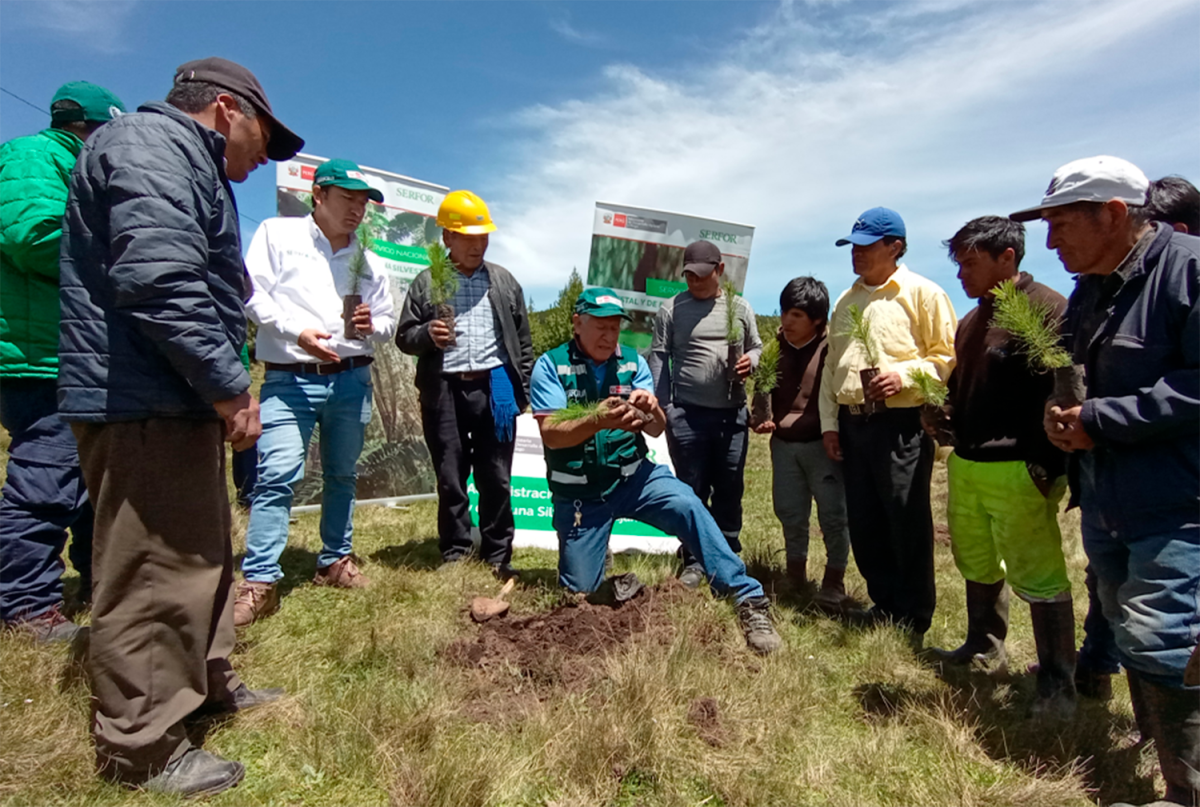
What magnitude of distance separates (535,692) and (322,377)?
7.05 feet

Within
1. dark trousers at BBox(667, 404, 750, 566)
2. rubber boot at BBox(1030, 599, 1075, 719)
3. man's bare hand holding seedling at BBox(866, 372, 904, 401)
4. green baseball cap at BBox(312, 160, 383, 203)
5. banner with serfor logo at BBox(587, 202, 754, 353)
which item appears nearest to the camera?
rubber boot at BBox(1030, 599, 1075, 719)

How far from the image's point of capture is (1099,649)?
128 inches

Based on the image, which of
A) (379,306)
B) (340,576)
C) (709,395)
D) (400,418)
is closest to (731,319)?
(709,395)

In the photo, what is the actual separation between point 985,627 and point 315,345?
375 cm

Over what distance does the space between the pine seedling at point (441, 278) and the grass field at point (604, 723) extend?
76.8 inches

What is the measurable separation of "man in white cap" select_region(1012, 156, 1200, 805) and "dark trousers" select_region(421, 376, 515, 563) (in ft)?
10.6

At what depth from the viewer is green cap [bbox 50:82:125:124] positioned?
11.0ft

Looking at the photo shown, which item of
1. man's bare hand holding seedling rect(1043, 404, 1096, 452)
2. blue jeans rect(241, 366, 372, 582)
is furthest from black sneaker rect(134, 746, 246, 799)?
man's bare hand holding seedling rect(1043, 404, 1096, 452)

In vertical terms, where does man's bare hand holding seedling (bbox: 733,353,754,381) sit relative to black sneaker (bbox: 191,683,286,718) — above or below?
above

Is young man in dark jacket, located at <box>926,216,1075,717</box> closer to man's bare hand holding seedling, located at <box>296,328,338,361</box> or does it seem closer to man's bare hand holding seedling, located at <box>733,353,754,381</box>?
man's bare hand holding seedling, located at <box>733,353,754,381</box>

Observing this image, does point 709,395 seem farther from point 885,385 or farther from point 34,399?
point 34,399

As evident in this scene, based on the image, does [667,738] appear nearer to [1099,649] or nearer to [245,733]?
[245,733]

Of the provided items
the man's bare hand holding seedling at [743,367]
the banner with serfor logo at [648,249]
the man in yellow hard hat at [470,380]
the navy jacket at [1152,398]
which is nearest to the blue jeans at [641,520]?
the man in yellow hard hat at [470,380]

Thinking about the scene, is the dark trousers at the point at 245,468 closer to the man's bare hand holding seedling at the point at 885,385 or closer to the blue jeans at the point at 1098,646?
the man's bare hand holding seedling at the point at 885,385
